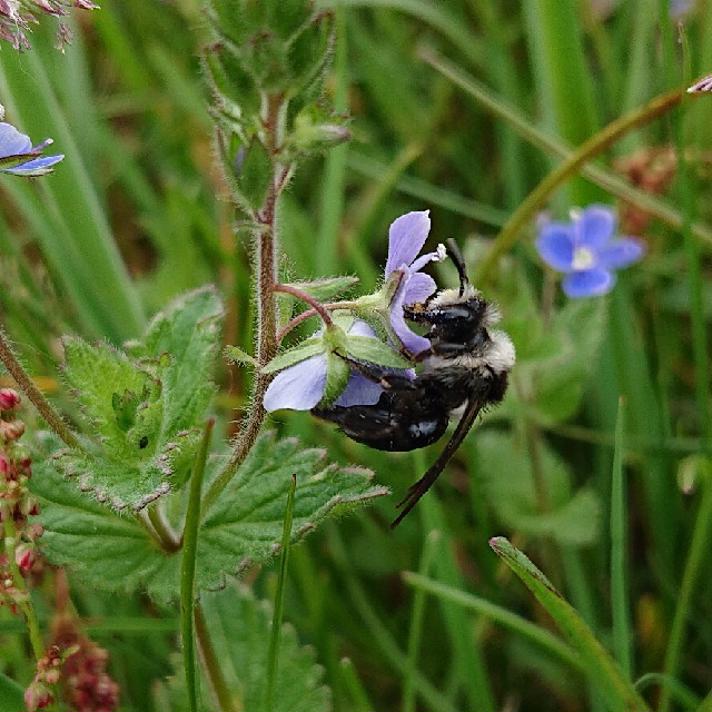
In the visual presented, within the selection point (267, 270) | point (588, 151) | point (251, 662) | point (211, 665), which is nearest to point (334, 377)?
point (267, 270)

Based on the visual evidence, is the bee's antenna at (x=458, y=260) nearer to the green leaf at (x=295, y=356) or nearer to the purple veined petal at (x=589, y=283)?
the green leaf at (x=295, y=356)

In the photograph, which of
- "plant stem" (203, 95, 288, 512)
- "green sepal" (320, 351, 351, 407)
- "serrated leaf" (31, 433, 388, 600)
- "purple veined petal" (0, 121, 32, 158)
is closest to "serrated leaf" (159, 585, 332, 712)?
"serrated leaf" (31, 433, 388, 600)

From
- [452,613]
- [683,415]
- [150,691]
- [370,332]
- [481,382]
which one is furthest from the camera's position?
[683,415]

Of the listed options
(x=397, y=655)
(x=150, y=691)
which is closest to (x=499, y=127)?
(x=397, y=655)

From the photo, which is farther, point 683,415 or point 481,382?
point 683,415

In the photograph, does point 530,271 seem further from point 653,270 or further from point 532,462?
point 532,462

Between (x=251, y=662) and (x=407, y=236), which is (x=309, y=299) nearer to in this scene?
(x=407, y=236)
